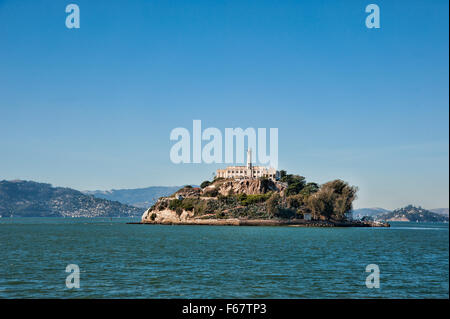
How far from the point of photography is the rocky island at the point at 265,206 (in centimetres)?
16362

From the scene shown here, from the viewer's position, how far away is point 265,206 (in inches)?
6845

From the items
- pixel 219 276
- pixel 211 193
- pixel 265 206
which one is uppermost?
pixel 211 193

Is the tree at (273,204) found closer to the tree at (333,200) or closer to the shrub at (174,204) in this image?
the tree at (333,200)

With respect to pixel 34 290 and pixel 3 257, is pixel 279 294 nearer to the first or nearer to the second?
pixel 34 290

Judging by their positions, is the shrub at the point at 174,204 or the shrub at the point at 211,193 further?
the shrub at the point at 211,193

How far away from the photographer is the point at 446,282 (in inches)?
1358

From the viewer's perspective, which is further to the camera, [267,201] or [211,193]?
[211,193]

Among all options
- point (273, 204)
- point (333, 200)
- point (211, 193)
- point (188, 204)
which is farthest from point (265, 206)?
point (188, 204)

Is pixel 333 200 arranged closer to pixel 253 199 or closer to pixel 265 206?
pixel 265 206

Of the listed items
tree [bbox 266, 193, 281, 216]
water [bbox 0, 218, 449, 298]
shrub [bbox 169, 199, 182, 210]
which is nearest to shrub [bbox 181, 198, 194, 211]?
shrub [bbox 169, 199, 182, 210]

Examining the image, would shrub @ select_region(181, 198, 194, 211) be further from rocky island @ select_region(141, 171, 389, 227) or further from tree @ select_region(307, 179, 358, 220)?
tree @ select_region(307, 179, 358, 220)

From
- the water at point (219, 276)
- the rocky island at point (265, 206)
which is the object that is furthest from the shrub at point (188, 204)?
the water at point (219, 276)
